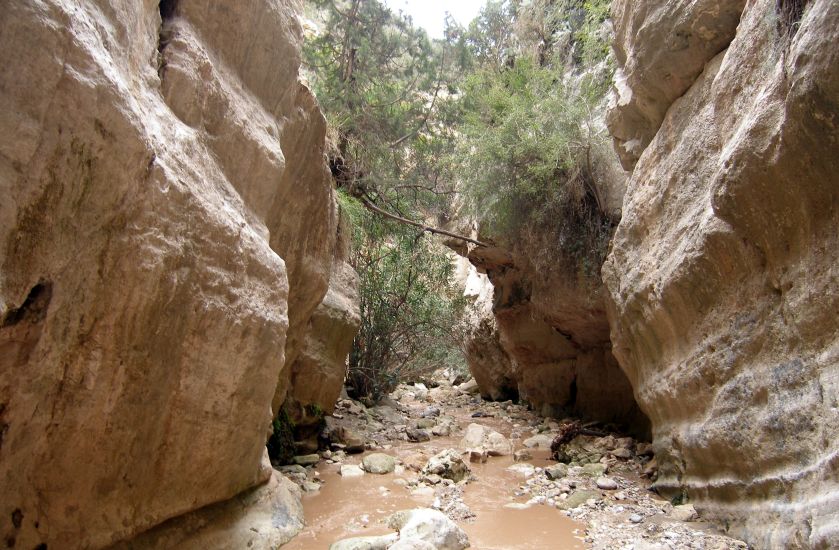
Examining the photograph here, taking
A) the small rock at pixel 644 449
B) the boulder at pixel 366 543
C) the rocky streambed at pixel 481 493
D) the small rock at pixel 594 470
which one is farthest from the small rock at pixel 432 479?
the small rock at pixel 644 449

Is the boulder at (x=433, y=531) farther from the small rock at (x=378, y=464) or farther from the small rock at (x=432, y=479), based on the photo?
the small rock at (x=378, y=464)

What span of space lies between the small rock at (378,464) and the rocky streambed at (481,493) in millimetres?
15

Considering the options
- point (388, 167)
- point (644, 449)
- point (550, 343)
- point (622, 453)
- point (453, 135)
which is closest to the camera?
point (622, 453)

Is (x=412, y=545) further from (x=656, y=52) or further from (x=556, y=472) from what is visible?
(x=656, y=52)

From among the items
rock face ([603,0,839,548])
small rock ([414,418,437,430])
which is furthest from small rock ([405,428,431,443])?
rock face ([603,0,839,548])

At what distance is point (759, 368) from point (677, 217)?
162 cm

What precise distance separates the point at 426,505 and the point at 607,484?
210cm

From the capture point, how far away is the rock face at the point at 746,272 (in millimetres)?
3176

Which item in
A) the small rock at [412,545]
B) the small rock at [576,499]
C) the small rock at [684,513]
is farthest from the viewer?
the small rock at [576,499]

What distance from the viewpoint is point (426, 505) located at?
224 inches

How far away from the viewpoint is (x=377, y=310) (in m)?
12.1

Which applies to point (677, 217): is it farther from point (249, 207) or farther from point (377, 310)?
point (377, 310)

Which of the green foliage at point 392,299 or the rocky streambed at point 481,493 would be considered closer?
the rocky streambed at point 481,493

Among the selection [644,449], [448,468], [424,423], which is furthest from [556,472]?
[424,423]
